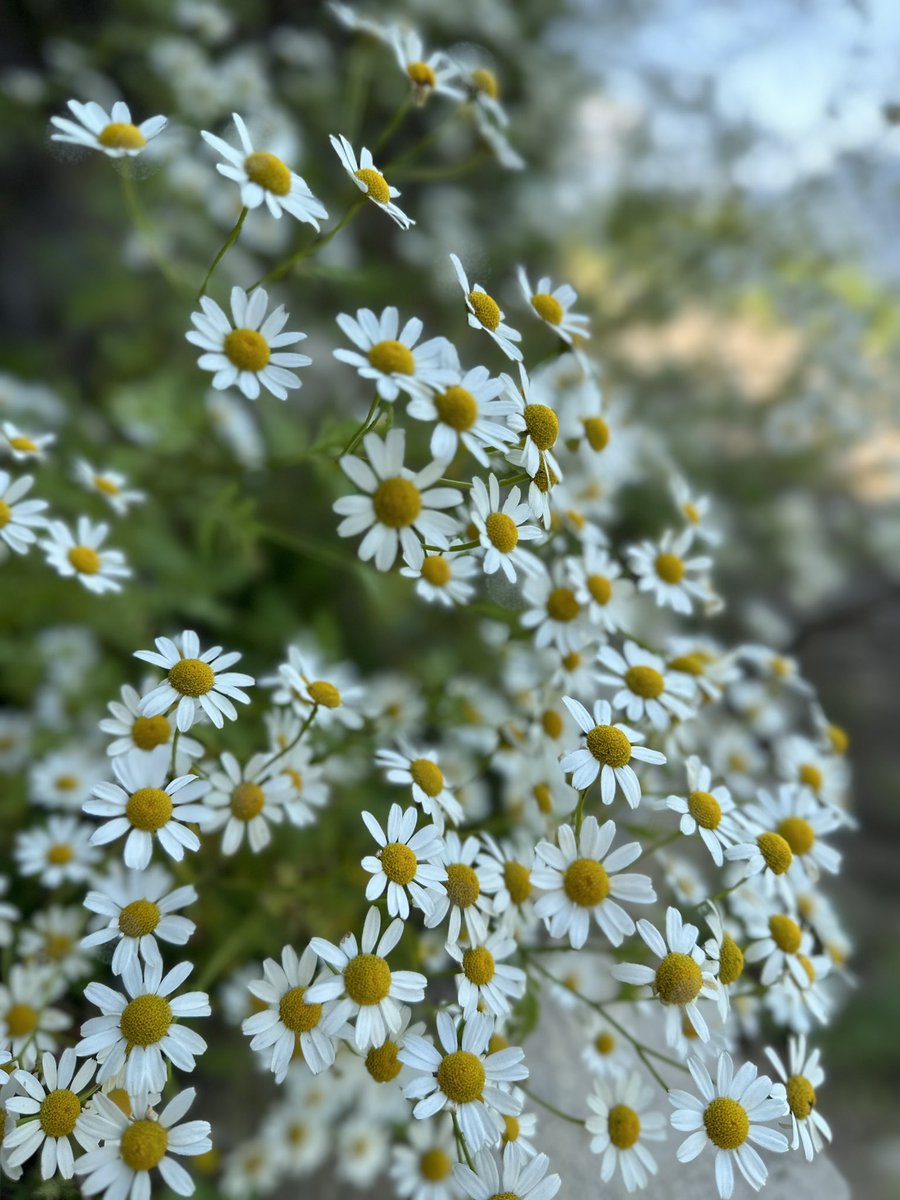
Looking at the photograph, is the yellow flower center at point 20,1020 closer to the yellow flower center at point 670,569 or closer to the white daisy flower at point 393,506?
the white daisy flower at point 393,506

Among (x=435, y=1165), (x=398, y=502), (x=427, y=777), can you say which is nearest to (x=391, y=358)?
(x=398, y=502)

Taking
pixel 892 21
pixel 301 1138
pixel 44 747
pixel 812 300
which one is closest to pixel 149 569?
pixel 44 747

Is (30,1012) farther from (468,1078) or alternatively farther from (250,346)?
(250,346)

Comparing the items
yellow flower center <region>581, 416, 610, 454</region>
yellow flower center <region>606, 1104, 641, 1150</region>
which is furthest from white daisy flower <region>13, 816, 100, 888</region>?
yellow flower center <region>581, 416, 610, 454</region>

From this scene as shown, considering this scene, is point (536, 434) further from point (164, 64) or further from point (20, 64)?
point (20, 64)

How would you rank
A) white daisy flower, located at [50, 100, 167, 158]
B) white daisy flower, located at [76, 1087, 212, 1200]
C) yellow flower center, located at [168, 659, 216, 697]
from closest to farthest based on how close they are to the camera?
white daisy flower, located at [76, 1087, 212, 1200], yellow flower center, located at [168, 659, 216, 697], white daisy flower, located at [50, 100, 167, 158]

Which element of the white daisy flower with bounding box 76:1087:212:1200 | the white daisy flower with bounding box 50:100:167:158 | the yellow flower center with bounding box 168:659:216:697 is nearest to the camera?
the white daisy flower with bounding box 76:1087:212:1200

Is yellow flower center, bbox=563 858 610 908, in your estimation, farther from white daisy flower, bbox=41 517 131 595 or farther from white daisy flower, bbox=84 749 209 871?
white daisy flower, bbox=41 517 131 595
